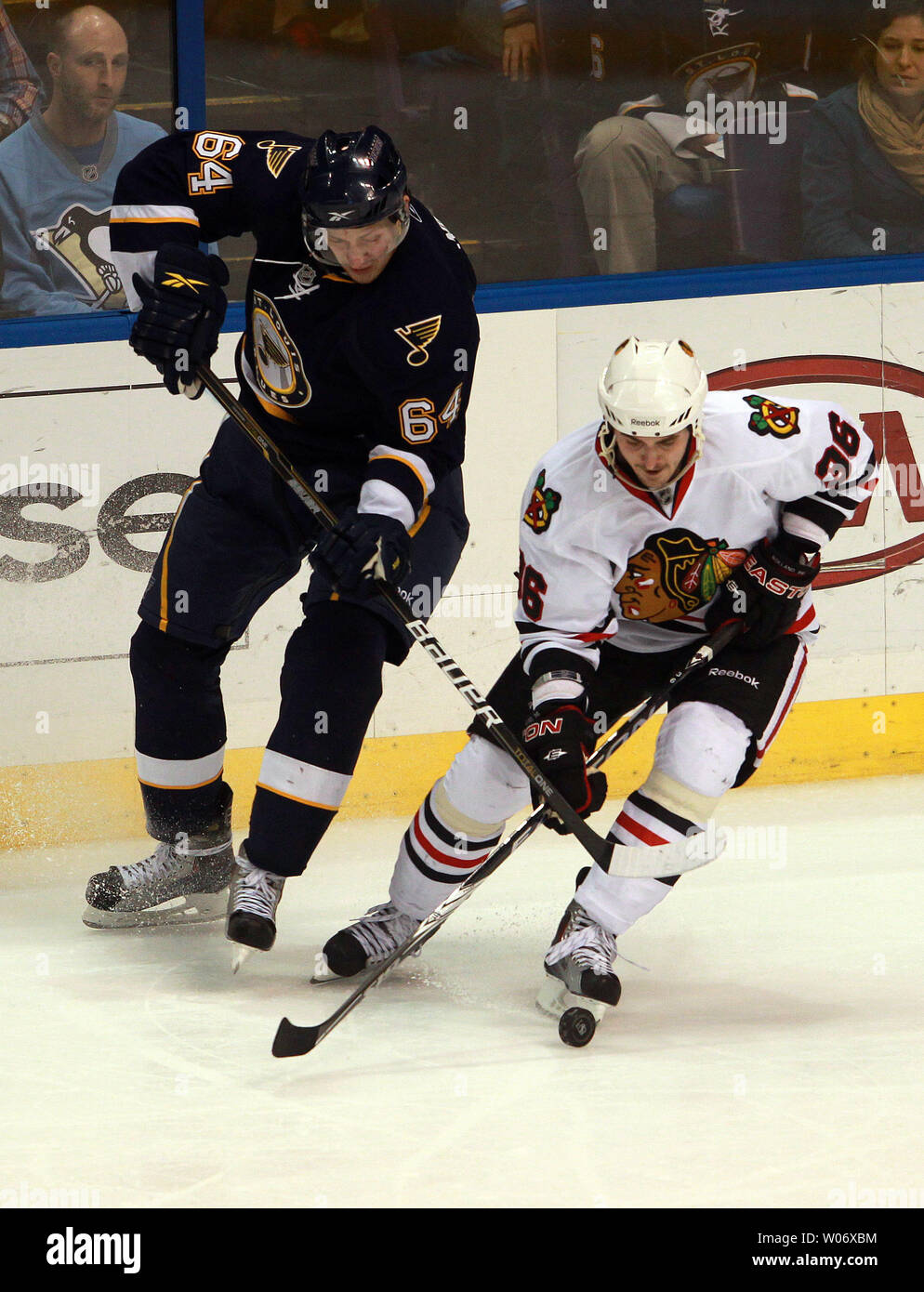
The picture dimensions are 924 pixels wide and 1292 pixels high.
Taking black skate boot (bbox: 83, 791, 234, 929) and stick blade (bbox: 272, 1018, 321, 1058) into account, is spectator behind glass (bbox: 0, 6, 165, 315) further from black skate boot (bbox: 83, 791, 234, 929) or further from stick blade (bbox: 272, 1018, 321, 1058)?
stick blade (bbox: 272, 1018, 321, 1058)

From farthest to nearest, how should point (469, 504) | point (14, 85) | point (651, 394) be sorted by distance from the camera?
point (469, 504), point (14, 85), point (651, 394)

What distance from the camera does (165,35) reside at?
3.57m

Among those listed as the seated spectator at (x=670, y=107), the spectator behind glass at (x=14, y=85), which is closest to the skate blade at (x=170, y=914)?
the spectator behind glass at (x=14, y=85)

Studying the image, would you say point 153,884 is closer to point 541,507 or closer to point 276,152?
point 541,507

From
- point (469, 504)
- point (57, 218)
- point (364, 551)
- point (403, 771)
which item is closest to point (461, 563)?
point (469, 504)

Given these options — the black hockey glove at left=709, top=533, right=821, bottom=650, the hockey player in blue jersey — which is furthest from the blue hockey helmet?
the black hockey glove at left=709, top=533, right=821, bottom=650

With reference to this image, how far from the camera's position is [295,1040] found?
7.94ft

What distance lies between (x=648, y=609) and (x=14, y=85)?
1792 millimetres

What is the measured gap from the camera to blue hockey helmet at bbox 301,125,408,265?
249 cm

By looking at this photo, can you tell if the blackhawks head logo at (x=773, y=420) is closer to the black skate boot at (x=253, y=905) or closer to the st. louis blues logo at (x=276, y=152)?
the st. louis blues logo at (x=276, y=152)

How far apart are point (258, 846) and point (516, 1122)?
72 cm

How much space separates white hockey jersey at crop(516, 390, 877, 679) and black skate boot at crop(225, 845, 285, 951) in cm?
56

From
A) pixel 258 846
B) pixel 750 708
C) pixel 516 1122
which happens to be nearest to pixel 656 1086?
pixel 516 1122

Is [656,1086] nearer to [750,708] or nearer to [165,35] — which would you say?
[750,708]
